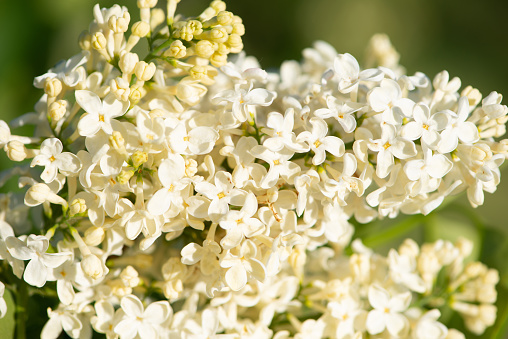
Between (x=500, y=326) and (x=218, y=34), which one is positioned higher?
(x=218, y=34)

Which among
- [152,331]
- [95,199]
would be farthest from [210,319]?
[95,199]

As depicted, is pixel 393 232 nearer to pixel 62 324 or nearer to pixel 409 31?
pixel 62 324

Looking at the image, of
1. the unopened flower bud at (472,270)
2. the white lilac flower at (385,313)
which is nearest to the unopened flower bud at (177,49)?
the white lilac flower at (385,313)

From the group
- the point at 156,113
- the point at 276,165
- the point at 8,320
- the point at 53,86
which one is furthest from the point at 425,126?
the point at 8,320

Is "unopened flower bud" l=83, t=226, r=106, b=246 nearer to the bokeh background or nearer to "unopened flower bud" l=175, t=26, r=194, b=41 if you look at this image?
"unopened flower bud" l=175, t=26, r=194, b=41

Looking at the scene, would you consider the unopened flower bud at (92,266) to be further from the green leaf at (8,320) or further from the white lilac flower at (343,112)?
the white lilac flower at (343,112)

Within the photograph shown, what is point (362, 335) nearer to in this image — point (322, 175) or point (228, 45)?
point (322, 175)
